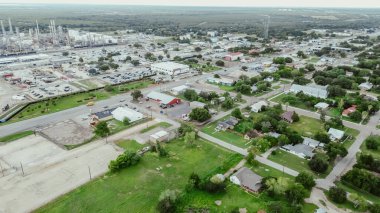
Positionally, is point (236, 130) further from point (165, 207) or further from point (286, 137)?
point (165, 207)

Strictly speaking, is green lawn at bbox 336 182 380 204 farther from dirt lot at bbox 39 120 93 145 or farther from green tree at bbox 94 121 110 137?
dirt lot at bbox 39 120 93 145

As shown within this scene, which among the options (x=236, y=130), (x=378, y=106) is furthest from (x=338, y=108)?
(x=236, y=130)

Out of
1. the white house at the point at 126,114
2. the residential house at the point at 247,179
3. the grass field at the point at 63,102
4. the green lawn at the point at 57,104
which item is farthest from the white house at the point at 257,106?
the green lawn at the point at 57,104

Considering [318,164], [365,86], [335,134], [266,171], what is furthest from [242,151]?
[365,86]

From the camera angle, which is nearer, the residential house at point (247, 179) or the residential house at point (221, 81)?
the residential house at point (247, 179)

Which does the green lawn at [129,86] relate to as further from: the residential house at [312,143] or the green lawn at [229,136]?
the residential house at [312,143]

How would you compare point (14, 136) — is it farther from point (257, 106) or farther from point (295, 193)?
point (257, 106)

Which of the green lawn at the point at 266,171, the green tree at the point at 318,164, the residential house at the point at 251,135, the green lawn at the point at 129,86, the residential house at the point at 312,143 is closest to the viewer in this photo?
the green tree at the point at 318,164
